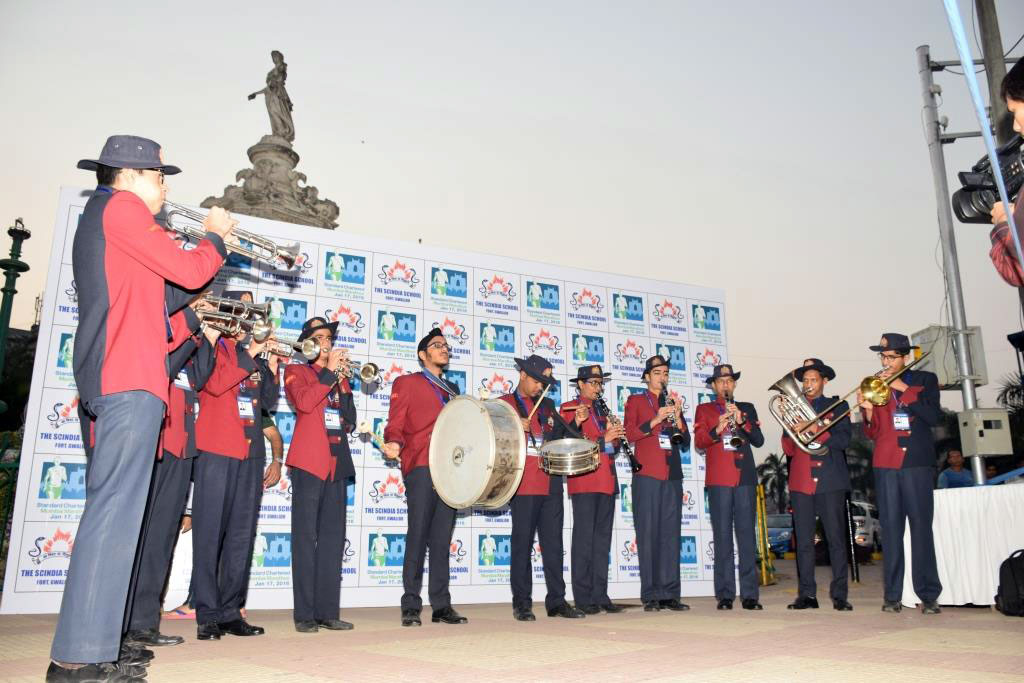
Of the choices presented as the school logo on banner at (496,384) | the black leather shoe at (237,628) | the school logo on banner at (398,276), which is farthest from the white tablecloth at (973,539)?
the black leather shoe at (237,628)

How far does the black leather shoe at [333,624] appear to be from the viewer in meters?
5.84

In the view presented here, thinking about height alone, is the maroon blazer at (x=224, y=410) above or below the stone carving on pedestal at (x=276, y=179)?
below

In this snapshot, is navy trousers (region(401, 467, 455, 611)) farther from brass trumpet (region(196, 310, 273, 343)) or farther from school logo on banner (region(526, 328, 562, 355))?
school logo on banner (region(526, 328, 562, 355))

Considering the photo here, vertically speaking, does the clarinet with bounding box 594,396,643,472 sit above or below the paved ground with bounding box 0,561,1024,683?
above

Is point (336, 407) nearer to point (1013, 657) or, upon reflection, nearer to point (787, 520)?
point (1013, 657)

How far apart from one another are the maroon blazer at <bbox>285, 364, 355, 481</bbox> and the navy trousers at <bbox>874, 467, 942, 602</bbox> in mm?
5226

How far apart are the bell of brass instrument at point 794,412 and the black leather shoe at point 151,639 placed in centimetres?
584

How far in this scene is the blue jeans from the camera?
117 inches

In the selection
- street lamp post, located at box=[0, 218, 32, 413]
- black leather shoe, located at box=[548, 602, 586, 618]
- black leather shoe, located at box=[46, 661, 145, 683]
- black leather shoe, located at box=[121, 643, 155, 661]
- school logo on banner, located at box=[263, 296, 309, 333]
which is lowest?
black leather shoe, located at box=[548, 602, 586, 618]

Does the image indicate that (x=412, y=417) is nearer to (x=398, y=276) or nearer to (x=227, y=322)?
(x=227, y=322)

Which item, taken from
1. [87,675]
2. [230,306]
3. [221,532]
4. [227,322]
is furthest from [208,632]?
[87,675]

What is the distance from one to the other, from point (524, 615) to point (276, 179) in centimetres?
1170

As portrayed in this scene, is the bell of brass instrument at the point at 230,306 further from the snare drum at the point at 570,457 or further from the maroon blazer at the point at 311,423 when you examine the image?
the snare drum at the point at 570,457

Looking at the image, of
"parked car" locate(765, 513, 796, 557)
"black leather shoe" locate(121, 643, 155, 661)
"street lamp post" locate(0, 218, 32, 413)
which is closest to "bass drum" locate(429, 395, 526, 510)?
"black leather shoe" locate(121, 643, 155, 661)
